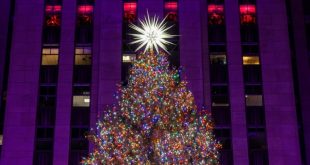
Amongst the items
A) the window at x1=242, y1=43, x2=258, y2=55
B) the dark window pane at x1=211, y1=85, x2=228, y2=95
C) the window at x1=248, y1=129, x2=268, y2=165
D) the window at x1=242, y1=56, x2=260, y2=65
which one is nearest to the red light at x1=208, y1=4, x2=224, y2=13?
the window at x1=242, y1=43, x2=258, y2=55

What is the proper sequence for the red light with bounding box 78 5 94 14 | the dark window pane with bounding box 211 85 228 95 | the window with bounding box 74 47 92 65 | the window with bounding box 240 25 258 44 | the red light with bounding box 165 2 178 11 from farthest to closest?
the red light with bounding box 78 5 94 14
the red light with bounding box 165 2 178 11
the window with bounding box 240 25 258 44
the window with bounding box 74 47 92 65
the dark window pane with bounding box 211 85 228 95

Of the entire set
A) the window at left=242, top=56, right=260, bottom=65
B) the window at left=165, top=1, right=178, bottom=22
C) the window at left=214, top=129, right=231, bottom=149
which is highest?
the window at left=165, top=1, right=178, bottom=22

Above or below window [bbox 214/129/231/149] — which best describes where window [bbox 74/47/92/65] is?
above

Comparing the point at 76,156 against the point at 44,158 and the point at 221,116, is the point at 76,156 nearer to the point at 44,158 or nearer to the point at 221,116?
the point at 44,158

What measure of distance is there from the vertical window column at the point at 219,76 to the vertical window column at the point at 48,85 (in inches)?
502

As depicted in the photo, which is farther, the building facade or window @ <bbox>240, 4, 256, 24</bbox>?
window @ <bbox>240, 4, 256, 24</bbox>

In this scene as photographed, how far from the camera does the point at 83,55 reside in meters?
36.0

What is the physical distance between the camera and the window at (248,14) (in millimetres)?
36781

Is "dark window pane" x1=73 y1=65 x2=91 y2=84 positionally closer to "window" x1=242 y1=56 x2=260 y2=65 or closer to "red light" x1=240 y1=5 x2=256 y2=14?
"window" x1=242 y1=56 x2=260 y2=65

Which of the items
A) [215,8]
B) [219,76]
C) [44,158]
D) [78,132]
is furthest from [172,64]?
[44,158]

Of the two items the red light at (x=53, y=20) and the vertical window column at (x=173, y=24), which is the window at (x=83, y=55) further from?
the vertical window column at (x=173, y=24)

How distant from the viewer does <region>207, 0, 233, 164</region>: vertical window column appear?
1335 inches

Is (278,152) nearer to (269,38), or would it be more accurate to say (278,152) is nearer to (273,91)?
(273,91)

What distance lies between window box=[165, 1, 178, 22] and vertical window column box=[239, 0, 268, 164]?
18.2ft
